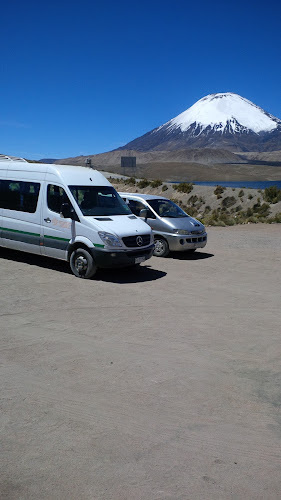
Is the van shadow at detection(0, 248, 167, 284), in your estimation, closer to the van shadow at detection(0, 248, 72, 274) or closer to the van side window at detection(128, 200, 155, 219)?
the van shadow at detection(0, 248, 72, 274)

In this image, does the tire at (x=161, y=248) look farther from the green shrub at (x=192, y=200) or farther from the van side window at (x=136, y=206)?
the green shrub at (x=192, y=200)

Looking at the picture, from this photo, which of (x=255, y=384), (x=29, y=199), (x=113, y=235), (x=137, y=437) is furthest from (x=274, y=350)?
(x=29, y=199)

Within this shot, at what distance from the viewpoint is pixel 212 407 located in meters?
4.86

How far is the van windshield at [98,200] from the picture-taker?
11.1 m

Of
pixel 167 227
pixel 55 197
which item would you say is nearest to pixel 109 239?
pixel 55 197

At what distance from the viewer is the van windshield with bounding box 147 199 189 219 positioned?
14281 millimetres

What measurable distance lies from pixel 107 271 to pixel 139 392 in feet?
22.3

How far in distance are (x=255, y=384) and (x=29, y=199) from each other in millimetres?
7710

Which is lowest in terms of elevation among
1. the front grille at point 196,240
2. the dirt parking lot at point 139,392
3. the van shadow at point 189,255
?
the dirt parking lot at point 139,392

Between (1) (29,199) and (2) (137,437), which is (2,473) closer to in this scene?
(2) (137,437)

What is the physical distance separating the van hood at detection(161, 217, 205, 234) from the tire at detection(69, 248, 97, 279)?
3.61m

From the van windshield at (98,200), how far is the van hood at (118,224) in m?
0.23

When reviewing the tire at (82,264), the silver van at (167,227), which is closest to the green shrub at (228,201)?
the silver van at (167,227)

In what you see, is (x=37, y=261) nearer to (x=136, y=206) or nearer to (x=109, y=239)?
(x=109, y=239)
